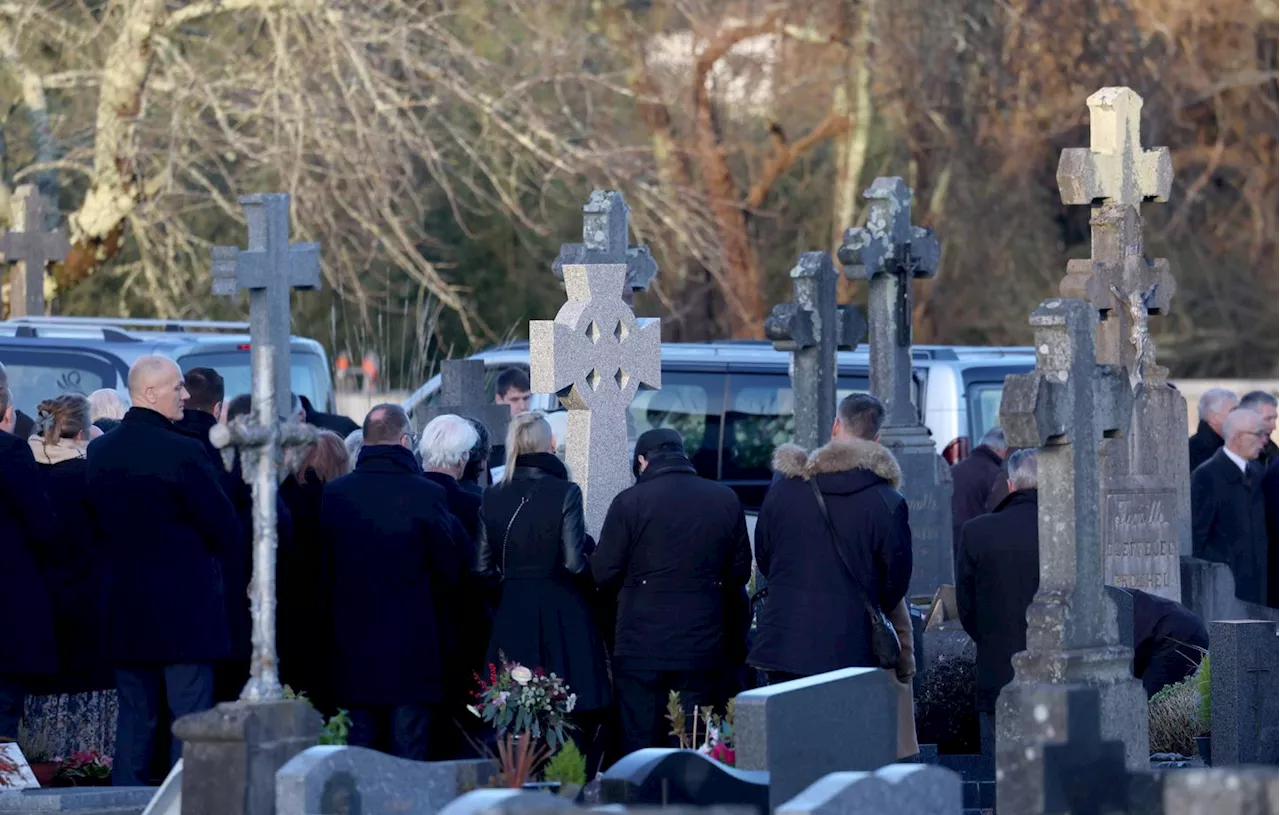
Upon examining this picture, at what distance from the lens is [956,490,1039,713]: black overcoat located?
9.55m

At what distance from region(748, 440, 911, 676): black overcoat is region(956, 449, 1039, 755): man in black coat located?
29.5 inches

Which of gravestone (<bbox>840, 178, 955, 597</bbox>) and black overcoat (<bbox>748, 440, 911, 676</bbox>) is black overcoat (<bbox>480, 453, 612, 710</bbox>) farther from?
gravestone (<bbox>840, 178, 955, 597</bbox>)

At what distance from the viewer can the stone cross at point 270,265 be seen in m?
10.8

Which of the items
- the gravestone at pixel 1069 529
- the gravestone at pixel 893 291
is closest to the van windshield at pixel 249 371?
the gravestone at pixel 893 291

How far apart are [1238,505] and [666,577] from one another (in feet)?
16.6

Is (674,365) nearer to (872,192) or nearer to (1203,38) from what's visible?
(872,192)

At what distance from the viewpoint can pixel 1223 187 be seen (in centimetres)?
2889

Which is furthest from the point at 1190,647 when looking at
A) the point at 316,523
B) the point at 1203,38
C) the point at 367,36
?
the point at 1203,38

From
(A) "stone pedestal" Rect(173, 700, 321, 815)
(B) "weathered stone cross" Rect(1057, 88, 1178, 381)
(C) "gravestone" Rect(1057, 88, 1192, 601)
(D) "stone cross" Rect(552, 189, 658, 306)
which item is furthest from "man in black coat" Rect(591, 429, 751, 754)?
(B) "weathered stone cross" Rect(1057, 88, 1178, 381)

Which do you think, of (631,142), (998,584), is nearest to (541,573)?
(998,584)

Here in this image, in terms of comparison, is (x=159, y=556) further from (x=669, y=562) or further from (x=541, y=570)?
(x=669, y=562)

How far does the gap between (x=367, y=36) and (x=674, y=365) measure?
3.42m

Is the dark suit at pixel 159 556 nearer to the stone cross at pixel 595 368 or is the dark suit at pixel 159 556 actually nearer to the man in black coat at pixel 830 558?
the man in black coat at pixel 830 558

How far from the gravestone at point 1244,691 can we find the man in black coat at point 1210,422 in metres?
4.52
